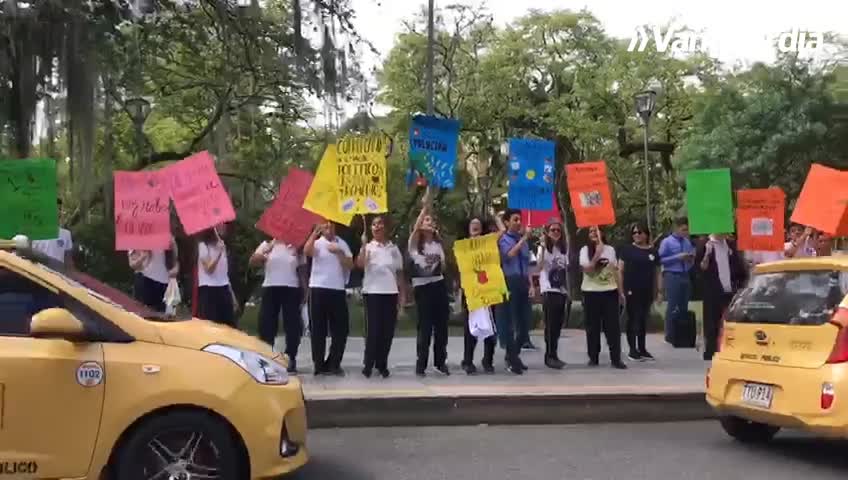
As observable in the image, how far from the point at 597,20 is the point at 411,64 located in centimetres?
951

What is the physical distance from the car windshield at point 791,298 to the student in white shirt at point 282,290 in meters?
4.25

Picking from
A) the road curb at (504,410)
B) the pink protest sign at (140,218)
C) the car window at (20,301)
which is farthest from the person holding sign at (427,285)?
the car window at (20,301)

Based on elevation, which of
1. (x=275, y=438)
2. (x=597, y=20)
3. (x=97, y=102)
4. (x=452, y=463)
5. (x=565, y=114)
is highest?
(x=597, y=20)

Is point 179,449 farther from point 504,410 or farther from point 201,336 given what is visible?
point 504,410

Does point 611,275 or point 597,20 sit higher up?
point 597,20

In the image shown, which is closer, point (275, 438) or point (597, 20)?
point (275, 438)

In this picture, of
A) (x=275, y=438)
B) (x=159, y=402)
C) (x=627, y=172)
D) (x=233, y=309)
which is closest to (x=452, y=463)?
(x=275, y=438)

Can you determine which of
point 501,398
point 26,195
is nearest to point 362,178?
point 501,398

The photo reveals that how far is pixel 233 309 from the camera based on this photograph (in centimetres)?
981

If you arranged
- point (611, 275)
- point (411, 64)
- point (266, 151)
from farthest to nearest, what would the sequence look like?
point (411, 64) → point (266, 151) → point (611, 275)

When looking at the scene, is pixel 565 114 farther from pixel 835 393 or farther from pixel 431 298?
pixel 835 393

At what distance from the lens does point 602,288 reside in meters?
10.5

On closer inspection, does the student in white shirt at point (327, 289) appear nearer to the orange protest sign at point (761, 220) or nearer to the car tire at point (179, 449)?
the car tire at point (179, 449)

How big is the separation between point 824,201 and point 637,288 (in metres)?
2.16
